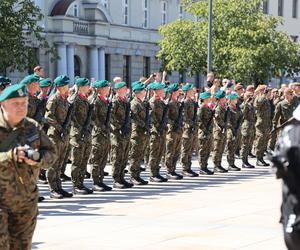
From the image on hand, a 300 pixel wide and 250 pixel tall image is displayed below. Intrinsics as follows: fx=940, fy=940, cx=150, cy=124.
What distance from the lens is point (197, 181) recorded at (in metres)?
17.5

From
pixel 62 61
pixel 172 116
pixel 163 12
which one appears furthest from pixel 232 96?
pixel 163 12

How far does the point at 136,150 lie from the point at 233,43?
72.1ft

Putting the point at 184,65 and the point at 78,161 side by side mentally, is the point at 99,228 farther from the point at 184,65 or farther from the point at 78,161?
the point at 184,65

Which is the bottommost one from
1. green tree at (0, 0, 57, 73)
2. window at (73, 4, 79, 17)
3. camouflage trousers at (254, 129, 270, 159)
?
camouflage trousers at (254, 129, 270, 159)

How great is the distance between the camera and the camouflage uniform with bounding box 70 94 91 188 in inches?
589

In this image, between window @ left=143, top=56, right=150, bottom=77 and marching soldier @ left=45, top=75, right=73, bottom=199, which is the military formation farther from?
window @ left=143, top=56, right=150, bottom=77

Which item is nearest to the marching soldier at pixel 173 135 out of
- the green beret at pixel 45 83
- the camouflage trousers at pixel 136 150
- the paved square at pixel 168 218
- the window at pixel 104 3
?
the paved square at pixel 168 218

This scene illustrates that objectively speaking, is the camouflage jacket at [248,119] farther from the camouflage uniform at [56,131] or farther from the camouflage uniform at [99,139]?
the camouflage uniform at [56,131]

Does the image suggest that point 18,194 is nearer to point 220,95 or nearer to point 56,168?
point 56,168

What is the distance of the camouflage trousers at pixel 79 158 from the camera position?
49.1 feet

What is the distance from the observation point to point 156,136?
17.2 metres

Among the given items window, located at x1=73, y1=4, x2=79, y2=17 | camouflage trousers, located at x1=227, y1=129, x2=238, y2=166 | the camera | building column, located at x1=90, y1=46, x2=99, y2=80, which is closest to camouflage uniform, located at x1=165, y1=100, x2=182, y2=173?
camouflage trousers, located at x1=227, y1=129, x2=238, y2=166

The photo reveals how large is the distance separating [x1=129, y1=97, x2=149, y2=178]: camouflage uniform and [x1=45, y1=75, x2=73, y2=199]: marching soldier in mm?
2224

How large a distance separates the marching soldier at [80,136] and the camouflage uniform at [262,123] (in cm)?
693
